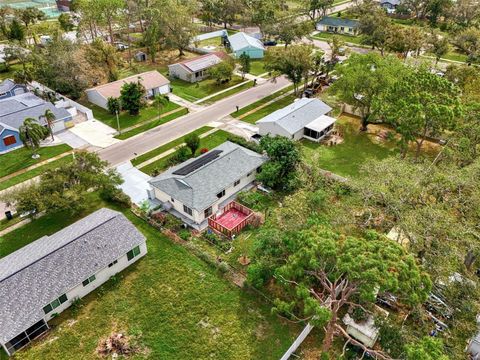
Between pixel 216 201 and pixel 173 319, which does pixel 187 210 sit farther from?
pixel 173 319

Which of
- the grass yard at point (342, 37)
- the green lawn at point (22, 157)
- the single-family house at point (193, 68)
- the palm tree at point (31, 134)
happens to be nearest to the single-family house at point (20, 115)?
the green lawn at point (22, 157)

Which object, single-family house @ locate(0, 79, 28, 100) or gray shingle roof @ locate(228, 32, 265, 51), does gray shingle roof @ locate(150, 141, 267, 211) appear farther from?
gray shingle roof @ locate(228, 32, 265, 51)

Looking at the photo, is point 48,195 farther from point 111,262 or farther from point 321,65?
point 321,65

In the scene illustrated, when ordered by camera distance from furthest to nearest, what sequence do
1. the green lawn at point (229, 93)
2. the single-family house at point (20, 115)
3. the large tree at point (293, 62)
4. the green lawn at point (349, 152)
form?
the green lawn at point (229, 93)
the large tree at point (293, 62)
the single-family house at point (20, 115)
the green lawn at point (349, 152)

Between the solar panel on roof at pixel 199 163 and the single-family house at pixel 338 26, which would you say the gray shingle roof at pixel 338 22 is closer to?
the single-family house at pixel 338 26

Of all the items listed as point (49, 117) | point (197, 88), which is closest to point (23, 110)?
point (49, 117)

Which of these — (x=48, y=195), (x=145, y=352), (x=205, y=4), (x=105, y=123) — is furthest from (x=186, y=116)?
(x=205, y=4)
